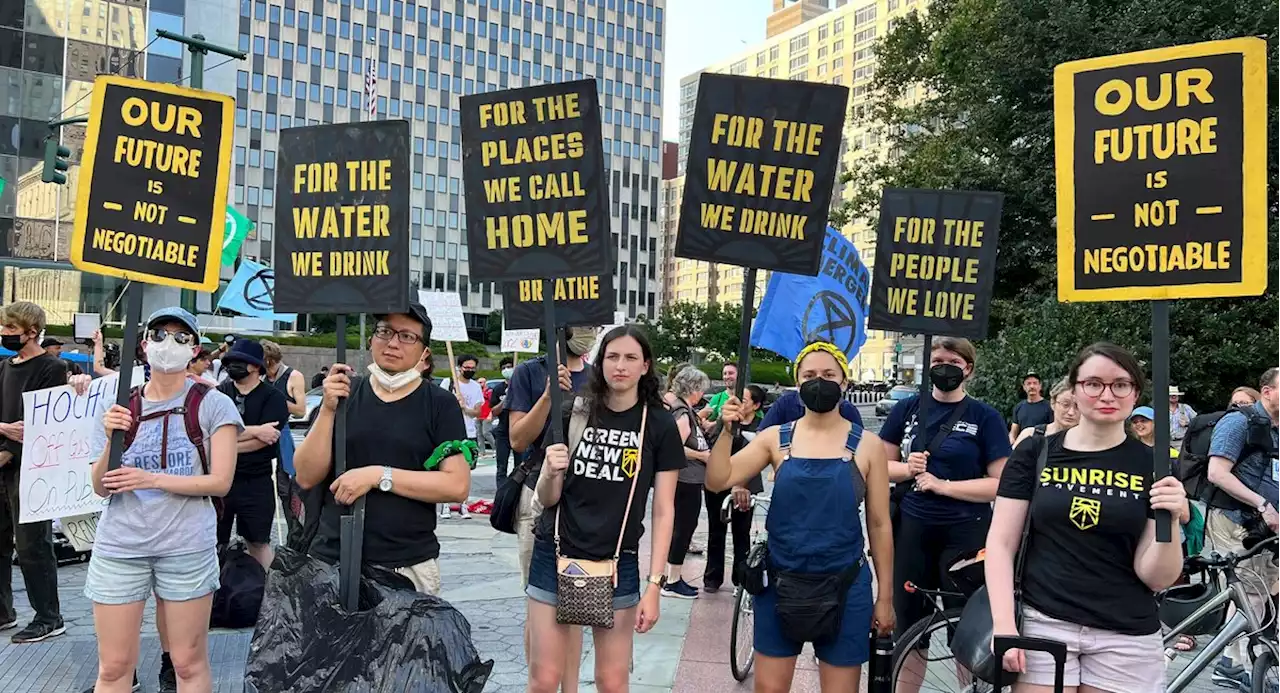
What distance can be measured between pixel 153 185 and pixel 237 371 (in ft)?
7.12

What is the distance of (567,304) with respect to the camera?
6164mm

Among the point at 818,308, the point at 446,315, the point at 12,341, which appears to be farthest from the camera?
the point at 446,315

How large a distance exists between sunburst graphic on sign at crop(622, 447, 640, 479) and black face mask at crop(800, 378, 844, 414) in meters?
0.69

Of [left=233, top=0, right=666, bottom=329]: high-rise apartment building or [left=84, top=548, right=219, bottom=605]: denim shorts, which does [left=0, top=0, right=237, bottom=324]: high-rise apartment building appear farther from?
[left=233, top=0, right=666, bottom=329]: high-rise apartment building

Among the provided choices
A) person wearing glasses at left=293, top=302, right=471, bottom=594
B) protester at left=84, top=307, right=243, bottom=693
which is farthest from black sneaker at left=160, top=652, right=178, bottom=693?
person wearing glasses at left=293, top=302, right=471, bottom=594

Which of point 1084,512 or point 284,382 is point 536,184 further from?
point 284,382

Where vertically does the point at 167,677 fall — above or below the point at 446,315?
below

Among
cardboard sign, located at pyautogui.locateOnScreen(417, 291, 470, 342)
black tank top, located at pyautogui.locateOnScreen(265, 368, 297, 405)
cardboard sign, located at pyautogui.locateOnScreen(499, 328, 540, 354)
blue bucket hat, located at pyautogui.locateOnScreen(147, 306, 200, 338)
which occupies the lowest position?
black tank top, located at pyautogui.locateOnScreen(265, 368, 297, 405)

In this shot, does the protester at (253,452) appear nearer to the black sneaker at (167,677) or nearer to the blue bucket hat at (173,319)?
the black sneaker at (167,677)

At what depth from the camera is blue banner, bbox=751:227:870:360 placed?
9.95 m

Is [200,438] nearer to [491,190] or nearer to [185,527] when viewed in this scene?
[185,527]

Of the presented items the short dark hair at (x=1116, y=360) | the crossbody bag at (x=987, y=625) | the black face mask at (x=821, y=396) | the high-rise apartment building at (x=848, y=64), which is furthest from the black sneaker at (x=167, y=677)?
the high-rise apartment building at (x=848, y=64)

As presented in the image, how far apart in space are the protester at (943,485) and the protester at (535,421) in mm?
1709

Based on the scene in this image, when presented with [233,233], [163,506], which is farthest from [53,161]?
[163,506]
